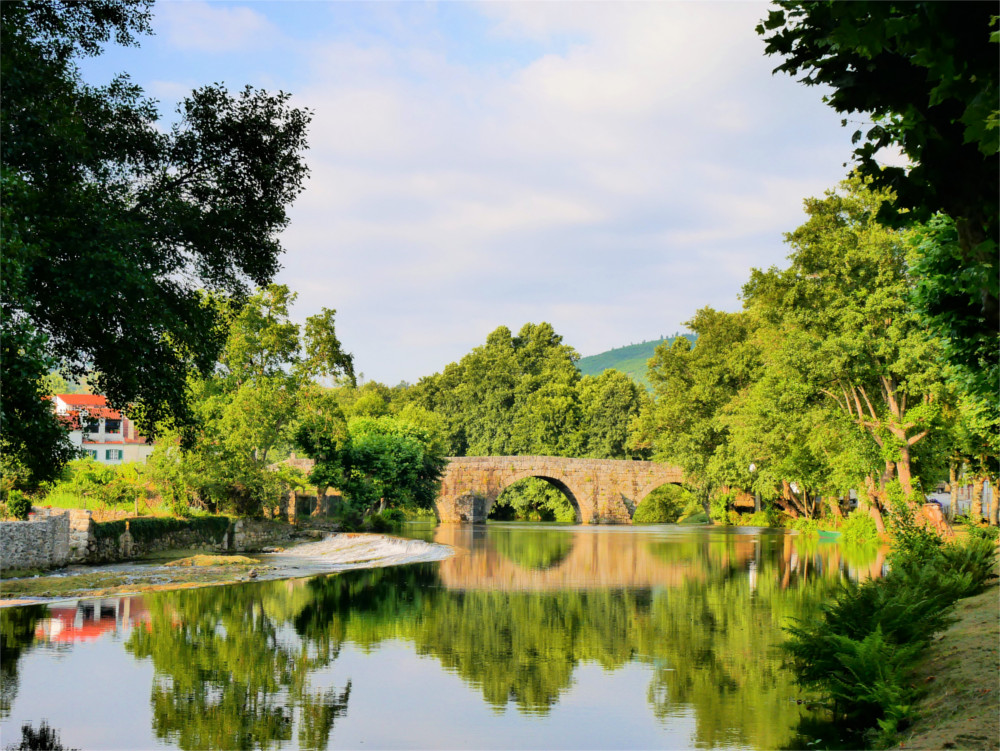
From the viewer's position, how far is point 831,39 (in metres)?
5.05

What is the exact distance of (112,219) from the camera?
→ 10.0 m

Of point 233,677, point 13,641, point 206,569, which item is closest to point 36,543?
point 206,569

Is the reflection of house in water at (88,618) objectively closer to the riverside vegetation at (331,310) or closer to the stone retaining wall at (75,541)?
the riverside vegetation at (331,310)

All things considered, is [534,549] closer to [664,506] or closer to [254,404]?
[254,404]

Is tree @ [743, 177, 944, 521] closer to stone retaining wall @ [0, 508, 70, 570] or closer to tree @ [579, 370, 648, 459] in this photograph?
stone retaining wall @ [0, 508, 70, 570]

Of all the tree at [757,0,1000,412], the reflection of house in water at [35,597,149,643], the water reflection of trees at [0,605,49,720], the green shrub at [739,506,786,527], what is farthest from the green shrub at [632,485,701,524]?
the tree at [757,0,1000,412]

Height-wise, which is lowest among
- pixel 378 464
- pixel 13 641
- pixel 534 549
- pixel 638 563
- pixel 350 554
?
pixel 534 549

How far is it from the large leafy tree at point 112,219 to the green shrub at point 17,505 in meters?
13.8

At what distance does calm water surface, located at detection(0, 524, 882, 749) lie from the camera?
7934mm

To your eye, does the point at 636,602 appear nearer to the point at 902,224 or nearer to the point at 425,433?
A: the point at 902,224

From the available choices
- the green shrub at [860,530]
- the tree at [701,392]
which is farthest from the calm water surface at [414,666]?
the tree at [701,392]

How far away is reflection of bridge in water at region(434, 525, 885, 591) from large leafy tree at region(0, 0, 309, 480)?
31.3 ft

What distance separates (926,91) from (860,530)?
2980cm

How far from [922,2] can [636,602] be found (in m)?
13.5
